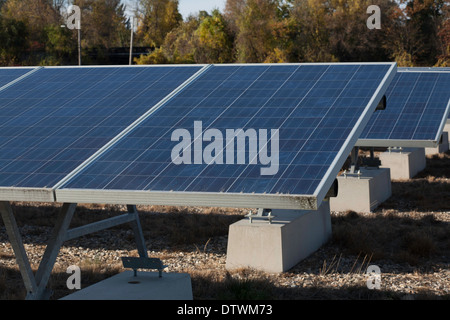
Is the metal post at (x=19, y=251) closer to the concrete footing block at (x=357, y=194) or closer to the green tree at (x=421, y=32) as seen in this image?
the concrete footing block at (x=357, y=194)

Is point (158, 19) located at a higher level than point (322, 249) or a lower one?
higher

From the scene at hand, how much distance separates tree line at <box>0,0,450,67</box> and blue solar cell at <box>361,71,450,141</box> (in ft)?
129

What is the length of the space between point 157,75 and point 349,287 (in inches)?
210

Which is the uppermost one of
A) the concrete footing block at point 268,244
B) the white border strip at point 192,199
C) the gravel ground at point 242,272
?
the white border strip at point 192,199

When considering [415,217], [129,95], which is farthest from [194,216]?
[129,95]

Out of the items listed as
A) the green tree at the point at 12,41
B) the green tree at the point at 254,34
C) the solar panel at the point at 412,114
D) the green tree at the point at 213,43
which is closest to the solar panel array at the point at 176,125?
the solar panel at the point at 412,114

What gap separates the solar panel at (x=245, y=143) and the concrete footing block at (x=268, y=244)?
3.13 meters

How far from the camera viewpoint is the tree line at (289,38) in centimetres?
6606

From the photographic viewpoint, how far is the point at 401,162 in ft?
86.4

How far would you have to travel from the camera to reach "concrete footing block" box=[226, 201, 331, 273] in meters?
13.6

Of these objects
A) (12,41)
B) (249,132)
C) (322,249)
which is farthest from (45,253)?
(12,41)

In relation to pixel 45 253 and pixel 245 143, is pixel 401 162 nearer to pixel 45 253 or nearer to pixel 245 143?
pixel 245 143

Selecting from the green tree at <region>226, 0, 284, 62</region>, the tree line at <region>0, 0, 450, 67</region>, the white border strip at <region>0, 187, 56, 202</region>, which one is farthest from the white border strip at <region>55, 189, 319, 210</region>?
the green tree at <region>226, 0, 284, 62</region>

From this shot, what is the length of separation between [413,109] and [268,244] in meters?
10.4
